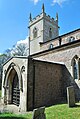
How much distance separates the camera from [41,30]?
132 ft

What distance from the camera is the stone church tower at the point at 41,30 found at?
132 ft

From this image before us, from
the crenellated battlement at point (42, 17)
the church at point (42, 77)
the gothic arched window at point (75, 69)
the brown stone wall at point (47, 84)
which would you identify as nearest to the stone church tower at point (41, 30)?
the crenellated battlement at point (42, 17)

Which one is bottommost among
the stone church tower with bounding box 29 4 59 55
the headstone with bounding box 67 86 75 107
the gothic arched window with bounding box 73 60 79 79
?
the headstone with bounding box 67 86 75 107

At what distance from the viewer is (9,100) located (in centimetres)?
1759

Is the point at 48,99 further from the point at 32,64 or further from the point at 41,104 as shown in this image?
the point at 32,64

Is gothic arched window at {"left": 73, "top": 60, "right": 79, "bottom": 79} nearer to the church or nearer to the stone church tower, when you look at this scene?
the church

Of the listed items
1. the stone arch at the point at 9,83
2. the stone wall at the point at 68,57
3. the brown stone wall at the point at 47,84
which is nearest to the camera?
the brown stone wall at the point at 47,84

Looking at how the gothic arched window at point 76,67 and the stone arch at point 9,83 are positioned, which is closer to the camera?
the gothic arched window at point 76,67

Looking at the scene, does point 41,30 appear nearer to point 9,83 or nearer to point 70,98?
point 9,83

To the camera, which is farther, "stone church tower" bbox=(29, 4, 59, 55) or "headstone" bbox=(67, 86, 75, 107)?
"stone church tower" bbox=(29, 4, 59, 55)

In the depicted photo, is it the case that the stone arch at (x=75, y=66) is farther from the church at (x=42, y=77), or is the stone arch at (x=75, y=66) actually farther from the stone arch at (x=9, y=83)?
the stone arch at (x=9, y=83)

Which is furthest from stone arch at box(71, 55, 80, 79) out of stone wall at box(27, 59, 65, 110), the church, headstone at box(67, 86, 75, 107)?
headstone at box(67, 86, 75, 107)

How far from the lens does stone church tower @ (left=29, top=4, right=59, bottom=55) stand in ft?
132

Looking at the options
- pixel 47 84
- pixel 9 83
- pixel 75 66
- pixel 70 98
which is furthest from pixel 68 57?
pixel 9 83
